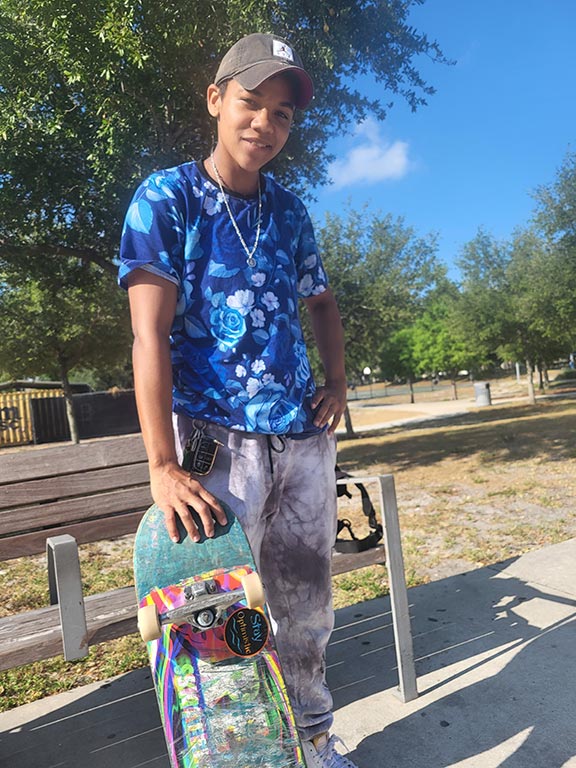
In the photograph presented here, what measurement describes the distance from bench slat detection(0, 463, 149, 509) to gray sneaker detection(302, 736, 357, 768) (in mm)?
1350

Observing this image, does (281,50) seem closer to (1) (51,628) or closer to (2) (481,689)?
(1) (51,628)

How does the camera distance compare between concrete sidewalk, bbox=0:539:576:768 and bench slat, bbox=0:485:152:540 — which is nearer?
concrete sidewalk, bbox=0:539:576:768

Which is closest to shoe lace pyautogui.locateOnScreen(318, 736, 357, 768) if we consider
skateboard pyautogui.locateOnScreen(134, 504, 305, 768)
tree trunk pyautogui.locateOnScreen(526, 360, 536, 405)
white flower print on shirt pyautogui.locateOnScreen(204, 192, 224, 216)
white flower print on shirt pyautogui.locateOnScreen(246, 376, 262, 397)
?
skateboard pyautogui.locateOnScreen(134, 504, 305, 768)

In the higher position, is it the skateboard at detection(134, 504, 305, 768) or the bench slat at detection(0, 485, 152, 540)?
the bench slat at detection(0, 485, 152, 540)

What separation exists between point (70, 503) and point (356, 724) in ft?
4.88

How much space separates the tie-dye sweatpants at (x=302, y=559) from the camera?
1.82 metres

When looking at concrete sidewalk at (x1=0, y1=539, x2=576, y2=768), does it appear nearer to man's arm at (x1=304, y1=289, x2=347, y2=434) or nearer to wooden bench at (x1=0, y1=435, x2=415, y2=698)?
wooden bench at (x1=0, y1=435, x2=415, y2=698)

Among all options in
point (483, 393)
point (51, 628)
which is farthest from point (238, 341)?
point (483, 393)

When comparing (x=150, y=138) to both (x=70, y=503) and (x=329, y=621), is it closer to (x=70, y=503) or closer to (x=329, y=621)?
(x=70, y=503)

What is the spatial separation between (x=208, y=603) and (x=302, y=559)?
0.57m

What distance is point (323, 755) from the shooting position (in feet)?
6.23

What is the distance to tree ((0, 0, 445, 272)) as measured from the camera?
19.2 ft

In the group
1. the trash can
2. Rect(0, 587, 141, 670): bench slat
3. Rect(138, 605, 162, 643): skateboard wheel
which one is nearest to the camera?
Rect(138, 605, 162, 643): skateboard wheel

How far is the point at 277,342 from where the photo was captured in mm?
1725
